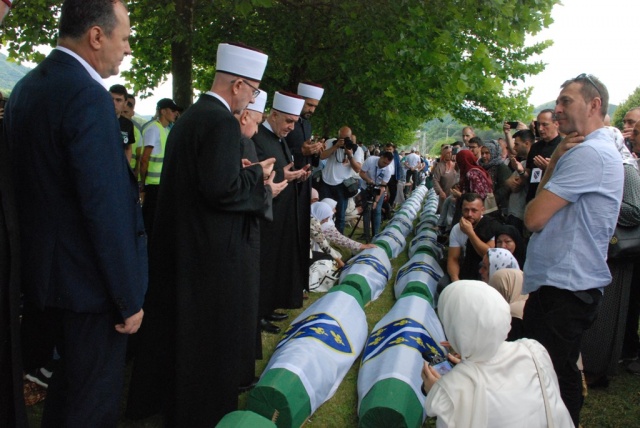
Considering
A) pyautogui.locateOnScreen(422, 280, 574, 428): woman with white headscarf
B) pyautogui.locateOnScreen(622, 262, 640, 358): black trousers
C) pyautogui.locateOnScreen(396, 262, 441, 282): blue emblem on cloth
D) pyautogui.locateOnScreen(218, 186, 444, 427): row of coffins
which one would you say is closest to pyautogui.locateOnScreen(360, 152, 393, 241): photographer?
pyautogui.locateOnScreen(396, 262, 441, 282): blue emblem on cloth

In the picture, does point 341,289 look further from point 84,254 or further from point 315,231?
point 84,254

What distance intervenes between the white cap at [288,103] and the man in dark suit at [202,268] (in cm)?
145

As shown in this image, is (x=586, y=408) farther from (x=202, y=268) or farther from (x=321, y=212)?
(x=321, y=212)

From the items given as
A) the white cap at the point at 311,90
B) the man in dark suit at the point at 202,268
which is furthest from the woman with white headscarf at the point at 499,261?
the white cap at the point at 311,90

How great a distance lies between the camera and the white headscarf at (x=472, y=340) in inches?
69.0

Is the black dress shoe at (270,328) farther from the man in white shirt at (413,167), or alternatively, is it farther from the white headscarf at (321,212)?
the man in white shirt at (413,167)

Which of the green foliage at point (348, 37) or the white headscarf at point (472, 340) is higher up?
the green foliage at point (348, 37)

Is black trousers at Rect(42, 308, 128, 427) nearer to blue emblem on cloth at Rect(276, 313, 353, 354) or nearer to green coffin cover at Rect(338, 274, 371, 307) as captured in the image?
blue emblem on cloth at Rect(276, 313, 353, 354)

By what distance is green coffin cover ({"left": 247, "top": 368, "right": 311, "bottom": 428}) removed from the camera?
2.59 m

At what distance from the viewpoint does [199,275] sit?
2539 mm

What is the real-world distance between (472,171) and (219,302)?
190 inches

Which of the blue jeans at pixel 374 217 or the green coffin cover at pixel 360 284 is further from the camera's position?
the blue jeans at pixel 374 217

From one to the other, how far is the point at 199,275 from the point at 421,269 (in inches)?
137

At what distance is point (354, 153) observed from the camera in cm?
857
